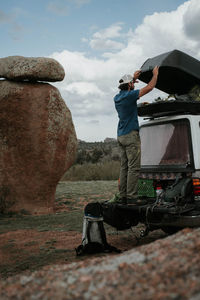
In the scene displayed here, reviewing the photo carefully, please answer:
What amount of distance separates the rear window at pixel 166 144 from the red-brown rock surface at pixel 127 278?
2.32 meters

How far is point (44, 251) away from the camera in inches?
212

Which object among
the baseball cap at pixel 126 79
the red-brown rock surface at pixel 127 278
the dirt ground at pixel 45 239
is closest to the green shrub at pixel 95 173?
the dirt ground at pixel 45 239

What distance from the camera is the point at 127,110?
4.97 m

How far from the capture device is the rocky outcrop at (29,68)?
9789 millimetres

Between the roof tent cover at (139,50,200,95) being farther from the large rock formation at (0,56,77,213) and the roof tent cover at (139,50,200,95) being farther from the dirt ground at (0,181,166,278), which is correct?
the large rock formation at (0,56,77,213)

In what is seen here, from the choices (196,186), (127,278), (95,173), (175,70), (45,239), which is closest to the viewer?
(127,278)

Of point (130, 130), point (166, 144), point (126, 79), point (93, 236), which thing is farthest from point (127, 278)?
point (126, 79)

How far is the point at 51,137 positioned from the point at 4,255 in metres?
5.15

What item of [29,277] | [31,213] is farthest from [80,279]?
[31,213]

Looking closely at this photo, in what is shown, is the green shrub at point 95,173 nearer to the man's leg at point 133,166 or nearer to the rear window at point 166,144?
the rear window at point 166,144

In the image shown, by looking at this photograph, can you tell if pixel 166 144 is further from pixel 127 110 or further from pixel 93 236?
pixel 93 236

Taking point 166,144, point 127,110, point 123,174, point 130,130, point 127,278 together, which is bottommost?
point 127,278

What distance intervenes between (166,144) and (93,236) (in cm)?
181

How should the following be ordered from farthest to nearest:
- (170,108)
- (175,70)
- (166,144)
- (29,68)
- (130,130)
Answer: (29,68) < (175,70) < (166,144) < (170,108) < (130,130)
